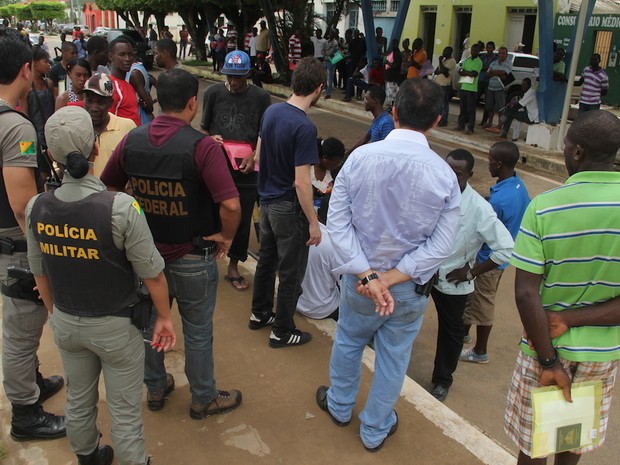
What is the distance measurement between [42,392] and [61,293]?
1.23 metres

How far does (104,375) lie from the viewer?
2.31 meters

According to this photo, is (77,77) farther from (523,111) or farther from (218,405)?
(523,111)

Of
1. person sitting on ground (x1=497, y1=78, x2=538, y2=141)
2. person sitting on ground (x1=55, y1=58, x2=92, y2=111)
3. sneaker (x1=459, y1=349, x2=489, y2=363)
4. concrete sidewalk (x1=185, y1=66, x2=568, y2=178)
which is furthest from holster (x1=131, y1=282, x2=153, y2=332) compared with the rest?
person sitting on ground (x1=497, y1=78, x2=538, y2=141)

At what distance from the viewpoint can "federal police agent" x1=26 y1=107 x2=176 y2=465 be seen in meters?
2.06

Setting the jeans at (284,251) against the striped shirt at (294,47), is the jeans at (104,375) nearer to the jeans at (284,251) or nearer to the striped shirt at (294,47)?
the jeans at (284,251)

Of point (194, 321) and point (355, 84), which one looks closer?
point (194, 321)

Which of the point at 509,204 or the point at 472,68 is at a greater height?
the point at 472,68

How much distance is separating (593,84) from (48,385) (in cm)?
1067

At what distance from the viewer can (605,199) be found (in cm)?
197

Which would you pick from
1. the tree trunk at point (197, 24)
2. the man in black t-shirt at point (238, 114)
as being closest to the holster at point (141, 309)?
the man in black t-shirt at point (238, 114)

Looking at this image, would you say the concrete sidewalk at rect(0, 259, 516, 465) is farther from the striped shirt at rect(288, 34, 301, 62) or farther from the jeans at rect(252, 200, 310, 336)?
the striped shirt at rect(288, 34, 301, 62)

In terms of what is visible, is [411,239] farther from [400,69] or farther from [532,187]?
[400,69]

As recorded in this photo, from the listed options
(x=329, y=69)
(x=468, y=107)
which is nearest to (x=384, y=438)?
(x=468, y=107)

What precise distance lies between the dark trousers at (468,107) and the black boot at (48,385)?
397 inches
